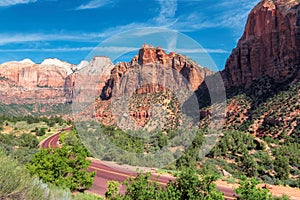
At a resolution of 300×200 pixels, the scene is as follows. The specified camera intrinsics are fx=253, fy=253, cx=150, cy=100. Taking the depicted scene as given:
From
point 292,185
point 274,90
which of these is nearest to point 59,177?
point 292,185

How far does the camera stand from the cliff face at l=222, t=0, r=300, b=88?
186 feet

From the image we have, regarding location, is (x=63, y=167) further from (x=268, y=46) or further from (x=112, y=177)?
(x=268, y=46)

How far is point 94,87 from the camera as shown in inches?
328

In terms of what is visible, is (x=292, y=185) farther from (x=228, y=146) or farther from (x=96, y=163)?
(x=96, y=163)

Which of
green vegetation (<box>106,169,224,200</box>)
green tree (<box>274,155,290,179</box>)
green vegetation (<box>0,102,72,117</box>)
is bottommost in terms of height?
green vegetation (<box>0,102,72,117</box>)

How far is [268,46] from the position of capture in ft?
209

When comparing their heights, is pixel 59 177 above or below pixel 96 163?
above

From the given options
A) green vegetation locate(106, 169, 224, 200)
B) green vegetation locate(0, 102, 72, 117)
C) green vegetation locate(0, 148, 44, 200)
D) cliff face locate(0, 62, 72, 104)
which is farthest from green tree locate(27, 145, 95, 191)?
cliff face locate(0, 62, 72, 104)

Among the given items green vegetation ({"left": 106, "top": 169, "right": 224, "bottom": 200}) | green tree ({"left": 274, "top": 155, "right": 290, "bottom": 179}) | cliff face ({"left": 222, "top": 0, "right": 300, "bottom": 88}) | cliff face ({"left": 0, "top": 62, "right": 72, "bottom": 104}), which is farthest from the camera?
cliff face ({"left": 0, "top": 62, "right": 72, "bottom": 104})

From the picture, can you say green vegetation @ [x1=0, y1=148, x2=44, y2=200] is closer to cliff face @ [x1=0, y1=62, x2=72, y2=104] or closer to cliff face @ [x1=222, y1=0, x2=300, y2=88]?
cliff face @ [x1=222, y1=0, x2=300, y2=88]

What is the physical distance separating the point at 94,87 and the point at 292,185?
49.4ft

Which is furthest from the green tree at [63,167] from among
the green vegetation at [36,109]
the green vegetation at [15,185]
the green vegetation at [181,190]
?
the green vegetation at [36,109]

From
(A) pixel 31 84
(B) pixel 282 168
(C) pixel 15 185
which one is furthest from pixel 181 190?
(A) pixel 31 84

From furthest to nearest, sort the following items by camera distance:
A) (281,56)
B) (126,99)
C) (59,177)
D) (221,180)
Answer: (281,56) < (221,180) < (126,99) < (59,177)
